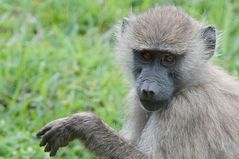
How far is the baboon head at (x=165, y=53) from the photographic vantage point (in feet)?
26.9

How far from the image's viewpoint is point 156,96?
8109mm

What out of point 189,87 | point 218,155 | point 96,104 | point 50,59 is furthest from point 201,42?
point 50,59

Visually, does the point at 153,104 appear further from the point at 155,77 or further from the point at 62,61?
the point at 62,61

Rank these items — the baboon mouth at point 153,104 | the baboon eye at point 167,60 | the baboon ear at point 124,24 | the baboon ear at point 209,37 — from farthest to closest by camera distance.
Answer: the baboon ear at point 124,24, the baboon ear at point 209,37, the baboon eye at point 167,60, the baboon mouth at point 153,104

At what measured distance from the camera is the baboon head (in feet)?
26.9

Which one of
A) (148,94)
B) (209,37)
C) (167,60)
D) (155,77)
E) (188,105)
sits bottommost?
(188,105)

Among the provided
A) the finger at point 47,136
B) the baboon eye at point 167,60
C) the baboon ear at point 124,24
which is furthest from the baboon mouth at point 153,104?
the baboon ear at point 124,24

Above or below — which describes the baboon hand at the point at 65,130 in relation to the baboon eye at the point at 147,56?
below

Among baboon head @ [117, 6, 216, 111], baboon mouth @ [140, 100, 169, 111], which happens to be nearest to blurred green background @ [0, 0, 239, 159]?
baboon head @ [117, 6, 216, 111]

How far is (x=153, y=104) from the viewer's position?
8.19 meters

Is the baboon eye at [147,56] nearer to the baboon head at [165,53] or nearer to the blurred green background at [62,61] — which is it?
the baboon head at [165,53]

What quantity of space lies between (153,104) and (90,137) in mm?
706

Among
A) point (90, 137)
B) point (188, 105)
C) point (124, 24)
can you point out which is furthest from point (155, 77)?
point (124, 24)

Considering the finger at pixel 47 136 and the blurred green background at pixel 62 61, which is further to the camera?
the blurred green background at pixel 62 61
